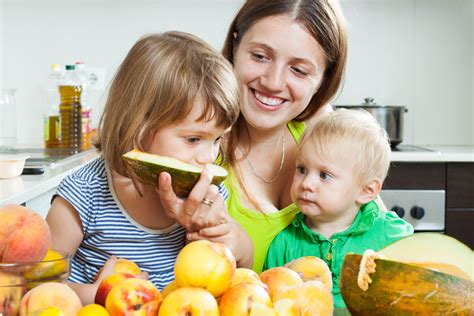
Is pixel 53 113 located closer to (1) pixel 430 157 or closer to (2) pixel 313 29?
(1) pixel 430 157

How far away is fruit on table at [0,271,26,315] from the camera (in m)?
0.63

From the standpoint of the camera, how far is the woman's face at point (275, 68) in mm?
1526

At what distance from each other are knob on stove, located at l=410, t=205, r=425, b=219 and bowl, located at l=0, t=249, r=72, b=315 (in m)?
2.50

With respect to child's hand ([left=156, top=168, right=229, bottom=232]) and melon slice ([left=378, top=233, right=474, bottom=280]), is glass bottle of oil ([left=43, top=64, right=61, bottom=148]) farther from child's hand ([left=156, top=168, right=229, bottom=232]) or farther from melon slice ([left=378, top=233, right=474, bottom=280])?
melon slice ([left=378, top=233, right=474, bottom=280])

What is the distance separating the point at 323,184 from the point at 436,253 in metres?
0.73

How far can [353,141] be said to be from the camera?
4.82 ft

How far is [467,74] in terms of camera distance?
3.61 meters

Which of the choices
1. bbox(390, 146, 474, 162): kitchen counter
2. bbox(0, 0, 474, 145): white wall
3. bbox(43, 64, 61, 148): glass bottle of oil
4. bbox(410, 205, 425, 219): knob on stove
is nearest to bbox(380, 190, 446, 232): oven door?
bbox(410, 205, 425, 219): knob on stove

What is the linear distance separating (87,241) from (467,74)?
2.78 metres

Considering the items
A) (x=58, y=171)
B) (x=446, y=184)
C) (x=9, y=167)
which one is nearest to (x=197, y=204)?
(x=9, y=167)

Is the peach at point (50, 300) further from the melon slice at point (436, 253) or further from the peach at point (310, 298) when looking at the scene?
the melon slice at point (436, 253)

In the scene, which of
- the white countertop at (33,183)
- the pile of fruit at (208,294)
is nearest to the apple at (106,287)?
the pile of fruit at (208,294)

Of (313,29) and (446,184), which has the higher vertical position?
(313,29)

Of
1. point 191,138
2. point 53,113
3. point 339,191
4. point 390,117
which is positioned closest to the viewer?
point 191,138
